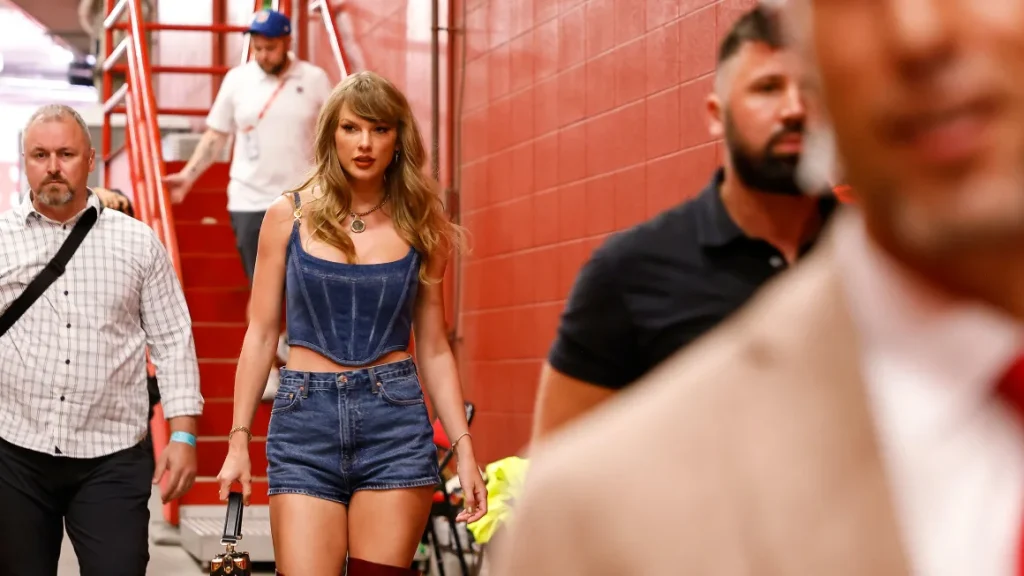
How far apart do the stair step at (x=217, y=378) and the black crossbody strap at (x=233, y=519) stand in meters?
3.98

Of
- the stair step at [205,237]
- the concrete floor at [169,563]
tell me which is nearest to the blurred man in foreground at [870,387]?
the concrete floor at [169,563]

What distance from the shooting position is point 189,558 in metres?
6.72

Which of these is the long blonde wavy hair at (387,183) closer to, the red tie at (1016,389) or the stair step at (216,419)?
the red tie at (1016,389)

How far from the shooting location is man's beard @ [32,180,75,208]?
4230 mm

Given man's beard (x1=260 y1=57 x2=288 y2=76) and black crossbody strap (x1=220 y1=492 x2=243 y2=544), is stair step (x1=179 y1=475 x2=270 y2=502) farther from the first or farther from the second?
black crossbody strap (x1=220 y1=492 x2=243 y2=544)

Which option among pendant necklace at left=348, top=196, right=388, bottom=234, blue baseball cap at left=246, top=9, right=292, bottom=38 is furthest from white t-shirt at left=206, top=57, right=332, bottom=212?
pendant necklace at left=348, top=196, right=388, bottom=234

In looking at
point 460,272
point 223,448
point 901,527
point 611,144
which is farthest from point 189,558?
point 901,527

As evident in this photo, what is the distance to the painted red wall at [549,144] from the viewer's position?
520 cm

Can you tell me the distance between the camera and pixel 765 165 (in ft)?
6.64

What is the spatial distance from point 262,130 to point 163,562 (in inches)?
85.0

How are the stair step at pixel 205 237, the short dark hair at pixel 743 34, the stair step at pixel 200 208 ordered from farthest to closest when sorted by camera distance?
the stair step at pixel 200 208
the stair step at pixel 205 237
the short dark hair at pixel 743 34

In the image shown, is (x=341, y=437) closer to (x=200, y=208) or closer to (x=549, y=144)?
(x=549, y=144)

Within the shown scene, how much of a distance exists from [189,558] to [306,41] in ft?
17.7

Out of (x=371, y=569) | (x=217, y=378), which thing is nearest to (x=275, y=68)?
(x=217, y=378)
